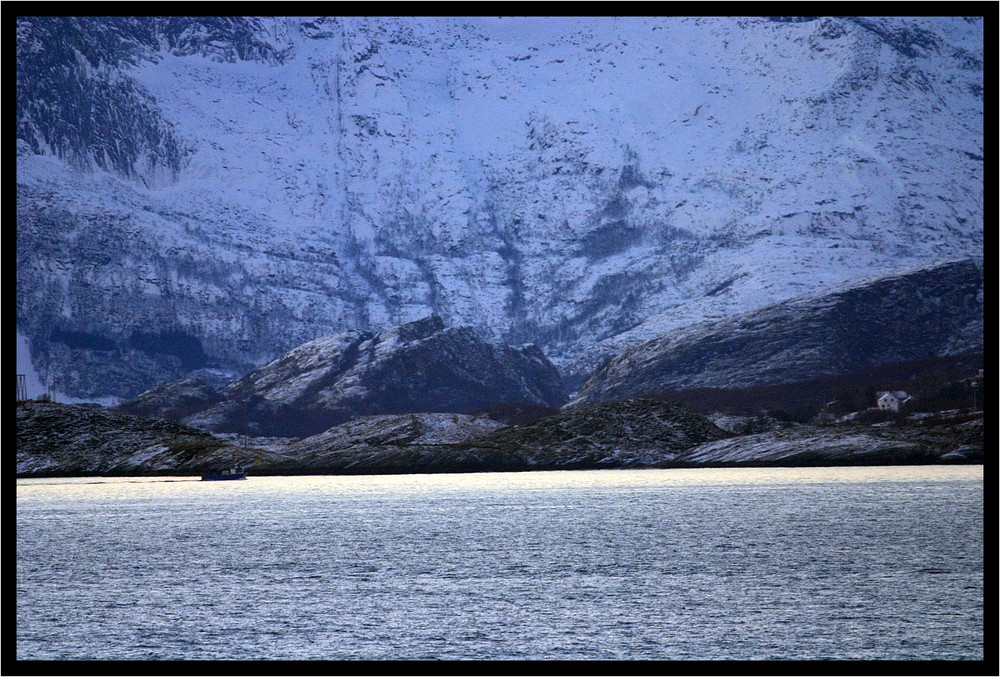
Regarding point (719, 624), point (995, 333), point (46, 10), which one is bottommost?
point (719, 624)

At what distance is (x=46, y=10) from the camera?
53344 mm

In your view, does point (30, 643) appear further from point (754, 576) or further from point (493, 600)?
point (754, 576)

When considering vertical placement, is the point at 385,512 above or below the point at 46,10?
below

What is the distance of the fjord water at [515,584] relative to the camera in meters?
57.4

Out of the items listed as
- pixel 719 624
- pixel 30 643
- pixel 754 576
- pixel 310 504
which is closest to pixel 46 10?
pixel 30 643

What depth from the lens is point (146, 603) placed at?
2842 inches

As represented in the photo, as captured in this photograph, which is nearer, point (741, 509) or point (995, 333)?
point (995, 333)

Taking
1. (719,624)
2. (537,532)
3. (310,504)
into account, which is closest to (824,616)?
(719,624)

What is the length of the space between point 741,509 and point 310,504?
57440 mm

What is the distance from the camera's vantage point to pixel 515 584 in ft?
256

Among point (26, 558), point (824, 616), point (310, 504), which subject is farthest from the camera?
point (310, 504)

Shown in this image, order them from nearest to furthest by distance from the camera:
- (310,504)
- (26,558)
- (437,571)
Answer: (437,571) → (26,558) → (310,504)

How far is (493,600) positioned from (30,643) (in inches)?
944

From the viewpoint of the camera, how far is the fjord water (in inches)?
2261
